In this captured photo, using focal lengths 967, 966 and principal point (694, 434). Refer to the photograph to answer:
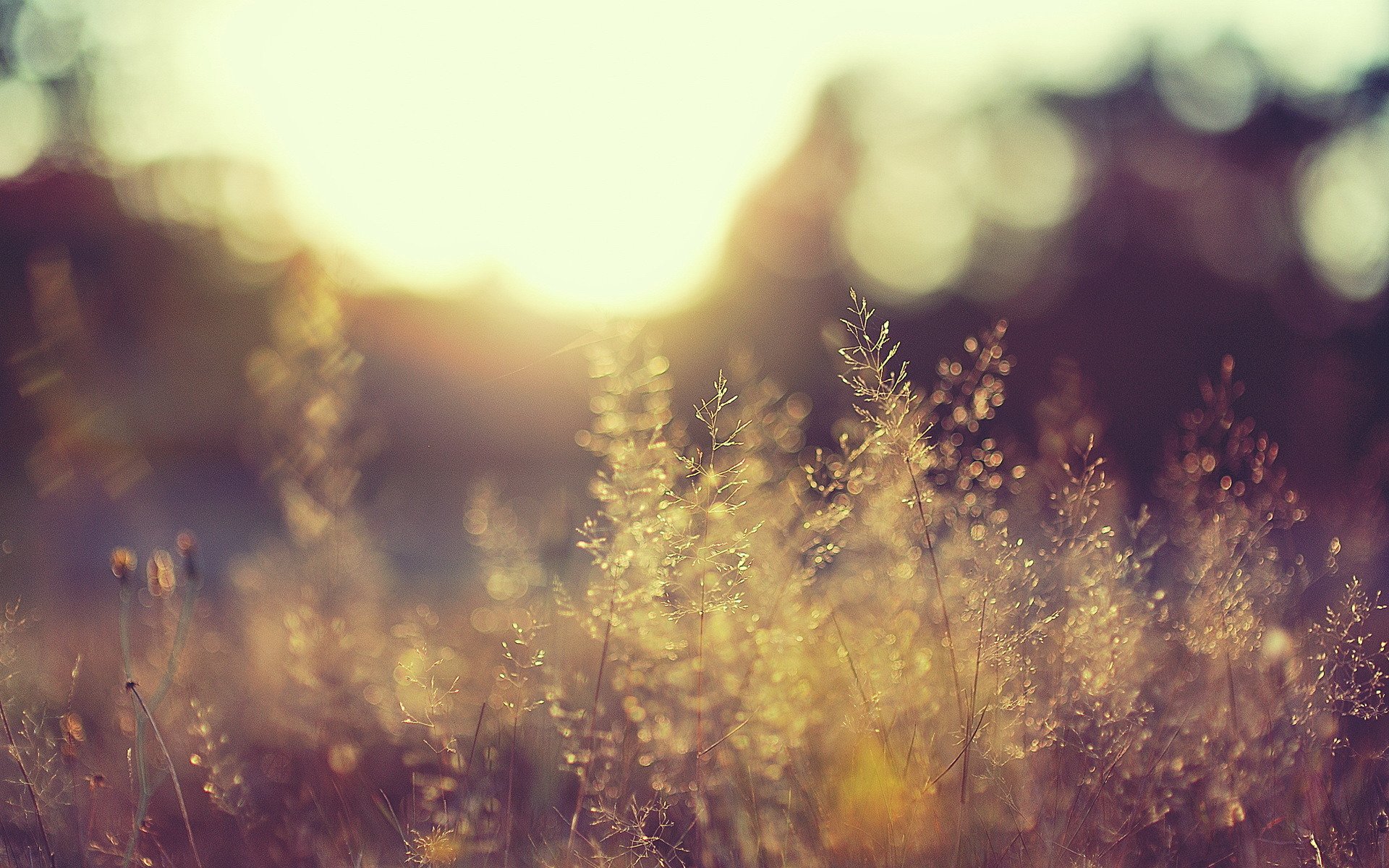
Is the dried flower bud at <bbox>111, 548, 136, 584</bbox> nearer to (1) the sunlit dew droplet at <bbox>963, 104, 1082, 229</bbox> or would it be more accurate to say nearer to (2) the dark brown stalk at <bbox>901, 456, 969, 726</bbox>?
(2) the dark brown stalk at <bbox>901, 456, 969, 726</bbox>

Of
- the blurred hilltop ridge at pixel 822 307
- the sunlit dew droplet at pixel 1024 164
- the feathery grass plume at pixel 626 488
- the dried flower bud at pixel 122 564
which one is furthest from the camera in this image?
the sunlit dew droplet at pixel 1024 164

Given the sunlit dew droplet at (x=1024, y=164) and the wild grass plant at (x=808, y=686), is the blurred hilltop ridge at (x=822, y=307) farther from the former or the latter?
the wild grass plant at (x=808, y=686)

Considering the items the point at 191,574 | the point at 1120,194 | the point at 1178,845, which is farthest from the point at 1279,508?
the point at 1120,194

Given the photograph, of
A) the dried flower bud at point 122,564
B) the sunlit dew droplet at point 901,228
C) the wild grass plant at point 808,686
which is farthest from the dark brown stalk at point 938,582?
the sunlit dew droplet at point 901,228

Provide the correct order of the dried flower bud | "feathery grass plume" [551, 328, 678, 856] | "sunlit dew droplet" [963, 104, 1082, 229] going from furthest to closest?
"sunlit dew droplet" [963, 104, 1082, 229], "feathery grass plume" [551, 328, 678, 856], the dried flower bud

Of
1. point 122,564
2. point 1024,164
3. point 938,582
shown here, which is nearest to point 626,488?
point 938,582

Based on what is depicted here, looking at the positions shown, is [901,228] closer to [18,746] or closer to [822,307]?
[822,307]

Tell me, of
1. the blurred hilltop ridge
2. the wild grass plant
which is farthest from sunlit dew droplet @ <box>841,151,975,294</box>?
the wild grass plant
